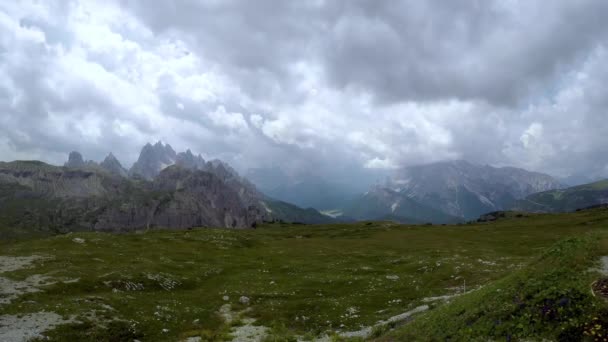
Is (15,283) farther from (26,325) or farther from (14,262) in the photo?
(14,262)

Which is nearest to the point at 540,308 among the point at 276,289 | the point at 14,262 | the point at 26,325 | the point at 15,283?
the point at 26,325

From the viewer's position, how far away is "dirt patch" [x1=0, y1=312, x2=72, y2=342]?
86.7 ft

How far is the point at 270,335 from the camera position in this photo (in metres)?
29.2

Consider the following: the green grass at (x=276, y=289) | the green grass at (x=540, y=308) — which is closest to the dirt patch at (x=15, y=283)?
the green grass at (x=276, y=289)

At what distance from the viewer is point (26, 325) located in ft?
94.2

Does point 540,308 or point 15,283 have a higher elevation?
point 540,308

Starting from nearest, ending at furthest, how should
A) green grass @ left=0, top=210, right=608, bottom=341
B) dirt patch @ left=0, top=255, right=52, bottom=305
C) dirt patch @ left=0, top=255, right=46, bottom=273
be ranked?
1. green grass @ left=0, top=210, right=608, bottom=341
2. dirt patch @ left=0, top=255, right=52, bottom=305
3. dirt patch @ left=0, top=255, right=46, bottom=273

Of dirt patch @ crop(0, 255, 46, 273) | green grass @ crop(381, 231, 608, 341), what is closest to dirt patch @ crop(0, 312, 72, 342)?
dirt patch @ crop(0, 255, 46, 273)

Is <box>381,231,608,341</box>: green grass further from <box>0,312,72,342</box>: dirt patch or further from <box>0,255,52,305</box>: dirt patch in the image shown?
<box>0,255,52,305</box>: dirt patch

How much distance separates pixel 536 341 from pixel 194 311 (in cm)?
3261

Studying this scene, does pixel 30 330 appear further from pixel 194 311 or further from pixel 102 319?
pixel 194 311

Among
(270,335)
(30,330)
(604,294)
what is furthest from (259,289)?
(604,294)

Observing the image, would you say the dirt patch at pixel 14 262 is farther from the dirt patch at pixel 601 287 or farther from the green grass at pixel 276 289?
the dirt patch at pixel 601 287

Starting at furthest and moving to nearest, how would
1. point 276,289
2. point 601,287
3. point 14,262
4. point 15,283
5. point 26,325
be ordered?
point 14,262
point 276,289
point 15,283
point 26,325
point 601,287
